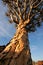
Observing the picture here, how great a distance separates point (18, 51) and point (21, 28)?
10.7 feet

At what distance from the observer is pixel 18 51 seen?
851 inches

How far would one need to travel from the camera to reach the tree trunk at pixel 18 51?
20.5m

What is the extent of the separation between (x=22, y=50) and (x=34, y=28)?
5097 millimetres

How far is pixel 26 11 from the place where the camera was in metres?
23.3

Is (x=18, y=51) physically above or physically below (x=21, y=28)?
below

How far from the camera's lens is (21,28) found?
77.9ft

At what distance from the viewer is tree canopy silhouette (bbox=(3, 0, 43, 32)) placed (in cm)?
2305

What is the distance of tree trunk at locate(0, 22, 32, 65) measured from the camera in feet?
67.2

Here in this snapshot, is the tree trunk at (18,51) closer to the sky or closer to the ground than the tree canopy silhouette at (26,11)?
closer to the ground

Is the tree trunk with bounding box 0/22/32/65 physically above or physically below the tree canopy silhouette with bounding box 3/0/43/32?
below

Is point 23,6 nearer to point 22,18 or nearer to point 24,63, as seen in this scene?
point 22,18

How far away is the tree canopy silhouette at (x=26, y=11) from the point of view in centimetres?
2305

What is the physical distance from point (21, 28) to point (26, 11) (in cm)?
203

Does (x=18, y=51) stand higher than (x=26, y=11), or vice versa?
(x=26, y=11)
